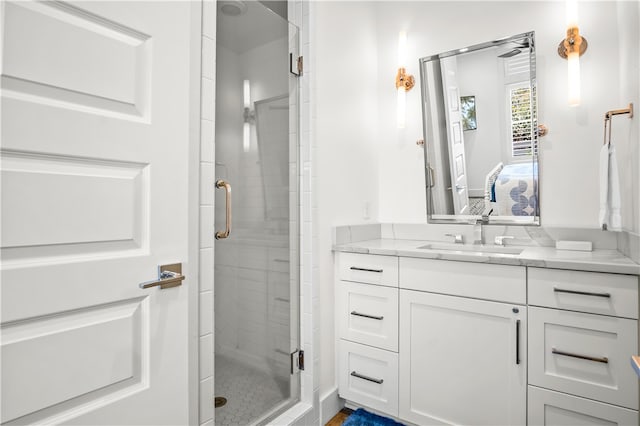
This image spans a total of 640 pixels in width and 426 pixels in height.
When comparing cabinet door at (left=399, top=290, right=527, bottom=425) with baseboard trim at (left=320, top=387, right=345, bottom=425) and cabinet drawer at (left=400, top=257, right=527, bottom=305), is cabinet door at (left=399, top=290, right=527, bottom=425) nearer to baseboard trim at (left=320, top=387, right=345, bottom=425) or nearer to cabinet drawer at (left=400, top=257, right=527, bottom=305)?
cabinet drawer at (left=400, top=257, right=527, bottom=305)

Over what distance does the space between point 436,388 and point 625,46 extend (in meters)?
1.91

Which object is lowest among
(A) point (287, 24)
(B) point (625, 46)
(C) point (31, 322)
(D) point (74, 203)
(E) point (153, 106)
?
(C) point (31, 322)

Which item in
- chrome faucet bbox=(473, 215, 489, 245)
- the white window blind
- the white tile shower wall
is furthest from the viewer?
chrome faucet bbox=(473, 215, 489, 245)

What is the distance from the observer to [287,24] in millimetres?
1920

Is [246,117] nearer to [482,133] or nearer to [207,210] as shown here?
[207,210]

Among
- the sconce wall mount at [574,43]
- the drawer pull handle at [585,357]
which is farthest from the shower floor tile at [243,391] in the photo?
the sconce wall mount at [574,43]

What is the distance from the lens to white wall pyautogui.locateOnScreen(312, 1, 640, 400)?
1.87m

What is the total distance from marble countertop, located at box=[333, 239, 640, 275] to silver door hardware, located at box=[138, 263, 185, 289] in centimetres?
103

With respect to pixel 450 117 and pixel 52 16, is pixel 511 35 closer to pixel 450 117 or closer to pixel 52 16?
pixel 450 117

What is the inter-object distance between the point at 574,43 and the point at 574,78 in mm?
193

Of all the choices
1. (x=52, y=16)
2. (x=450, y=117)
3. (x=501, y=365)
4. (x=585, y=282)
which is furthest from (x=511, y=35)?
(x=52, y=16)

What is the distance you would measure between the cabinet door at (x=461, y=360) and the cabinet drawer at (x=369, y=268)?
117 millimetres

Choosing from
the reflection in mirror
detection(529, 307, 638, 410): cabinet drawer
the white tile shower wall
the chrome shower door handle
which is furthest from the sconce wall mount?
the chrome shower door handle

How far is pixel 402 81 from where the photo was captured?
2.46m
